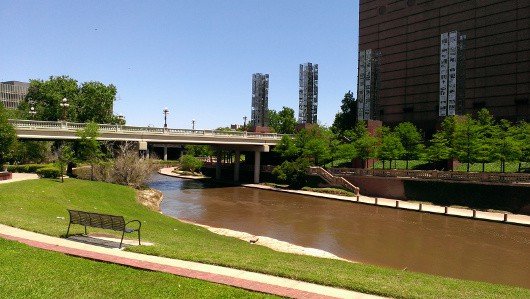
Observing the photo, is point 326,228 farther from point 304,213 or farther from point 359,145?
point 359,145

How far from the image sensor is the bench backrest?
13.9 metres

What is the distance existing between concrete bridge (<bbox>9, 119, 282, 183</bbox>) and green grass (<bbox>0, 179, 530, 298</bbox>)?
14.1 meters

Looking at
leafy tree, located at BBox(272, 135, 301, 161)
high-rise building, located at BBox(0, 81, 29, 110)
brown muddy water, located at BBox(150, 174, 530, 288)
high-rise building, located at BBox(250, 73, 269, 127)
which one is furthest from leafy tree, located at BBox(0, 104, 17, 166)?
high-rise building, located at BBox(0, 81, 29, 110)

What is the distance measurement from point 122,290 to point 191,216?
26.3m

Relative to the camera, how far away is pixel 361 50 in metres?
91.5

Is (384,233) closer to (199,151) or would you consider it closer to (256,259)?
(256,259)

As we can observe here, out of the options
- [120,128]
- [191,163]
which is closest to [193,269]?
[120,128]

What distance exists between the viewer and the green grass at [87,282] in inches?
338

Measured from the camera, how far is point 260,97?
4402 inches

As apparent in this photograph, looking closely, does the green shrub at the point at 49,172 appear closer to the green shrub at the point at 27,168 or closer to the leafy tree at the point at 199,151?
the green shrub at the point at 27,168

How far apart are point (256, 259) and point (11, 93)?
18194cm

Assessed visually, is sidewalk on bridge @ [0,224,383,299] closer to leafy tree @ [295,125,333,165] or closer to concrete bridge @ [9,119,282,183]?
concrete bridge @ [9,119,282,183]

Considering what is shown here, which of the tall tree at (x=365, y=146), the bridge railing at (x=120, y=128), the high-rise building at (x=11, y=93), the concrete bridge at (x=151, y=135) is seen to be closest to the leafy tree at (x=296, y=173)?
the tall tree at (x=365, y=146)

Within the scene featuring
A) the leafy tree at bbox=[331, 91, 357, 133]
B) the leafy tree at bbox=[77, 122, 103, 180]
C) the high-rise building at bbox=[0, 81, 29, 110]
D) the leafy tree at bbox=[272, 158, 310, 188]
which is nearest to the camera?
the leafy tree at bbox=[77, 122, 103, 180]
